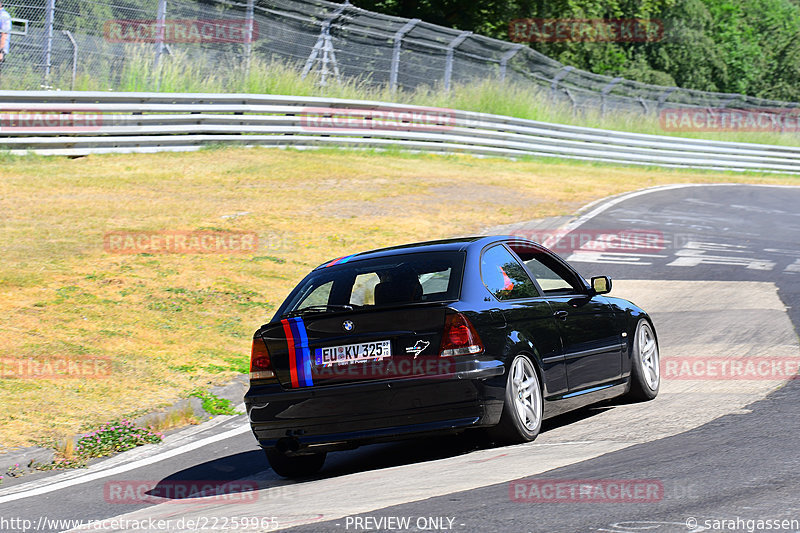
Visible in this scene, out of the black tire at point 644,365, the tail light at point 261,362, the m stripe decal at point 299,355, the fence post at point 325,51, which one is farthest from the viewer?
the fence post at point 325,51

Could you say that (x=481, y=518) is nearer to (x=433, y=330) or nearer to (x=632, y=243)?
(x=433, y=330)

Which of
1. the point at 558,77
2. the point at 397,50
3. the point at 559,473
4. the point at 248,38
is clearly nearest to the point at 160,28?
the point at 248,38

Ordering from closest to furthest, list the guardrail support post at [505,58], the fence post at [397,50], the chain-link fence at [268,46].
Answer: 1. the chain-link fence at [268,46]
2. the fence post at [397,50]
3. the guardrail support post at [505,58]

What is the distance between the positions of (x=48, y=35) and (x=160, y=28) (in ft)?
10.0

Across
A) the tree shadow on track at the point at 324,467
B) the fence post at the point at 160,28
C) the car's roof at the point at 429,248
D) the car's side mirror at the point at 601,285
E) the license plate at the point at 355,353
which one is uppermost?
the fence post at the point at 160,28

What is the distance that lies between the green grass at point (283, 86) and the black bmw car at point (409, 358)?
14.7m

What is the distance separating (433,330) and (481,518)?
166 centimetres

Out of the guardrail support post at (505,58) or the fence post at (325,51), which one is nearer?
the fence post at (325,51)

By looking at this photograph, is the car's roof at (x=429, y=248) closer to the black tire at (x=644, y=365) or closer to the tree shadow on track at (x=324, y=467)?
the tree shadow on track at (x=324, y=467)

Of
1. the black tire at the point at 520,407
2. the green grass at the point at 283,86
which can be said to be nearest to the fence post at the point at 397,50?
the green grass at the point at 283,86

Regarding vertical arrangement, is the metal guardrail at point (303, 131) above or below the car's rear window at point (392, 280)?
above

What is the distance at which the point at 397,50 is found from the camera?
Result: 28.2 metres

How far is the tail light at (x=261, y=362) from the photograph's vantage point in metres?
6.56

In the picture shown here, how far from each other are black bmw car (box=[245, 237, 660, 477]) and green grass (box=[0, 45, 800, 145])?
1475 centimetres
